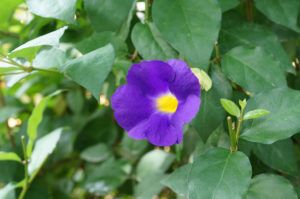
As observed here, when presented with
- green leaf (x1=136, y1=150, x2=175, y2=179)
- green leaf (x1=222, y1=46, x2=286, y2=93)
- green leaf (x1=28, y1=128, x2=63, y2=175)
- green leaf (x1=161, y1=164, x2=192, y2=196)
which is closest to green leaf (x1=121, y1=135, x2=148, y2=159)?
green leaf (x1=136, y1=150, x2=175, y2=179)

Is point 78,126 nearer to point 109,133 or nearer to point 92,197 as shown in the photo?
point 109,133

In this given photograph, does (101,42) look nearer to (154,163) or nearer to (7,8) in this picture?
(7,8)

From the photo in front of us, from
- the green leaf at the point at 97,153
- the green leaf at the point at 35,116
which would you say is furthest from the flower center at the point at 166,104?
the green leaf at the point at 97,153

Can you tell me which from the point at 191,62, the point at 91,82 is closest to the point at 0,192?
the point at 91,82

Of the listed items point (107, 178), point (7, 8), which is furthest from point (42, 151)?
point (7, 8)

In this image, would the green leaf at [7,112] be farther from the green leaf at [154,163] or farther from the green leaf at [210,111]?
the green leaf at [210,111]

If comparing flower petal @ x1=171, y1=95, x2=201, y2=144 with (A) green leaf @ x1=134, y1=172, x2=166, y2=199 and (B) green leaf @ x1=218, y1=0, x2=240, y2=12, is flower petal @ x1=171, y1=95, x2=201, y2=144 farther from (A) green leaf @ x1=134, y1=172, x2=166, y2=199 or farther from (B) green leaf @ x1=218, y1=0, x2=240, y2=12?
(A) green leaf @ x1=134, y1=172, x2=166, y2=199
